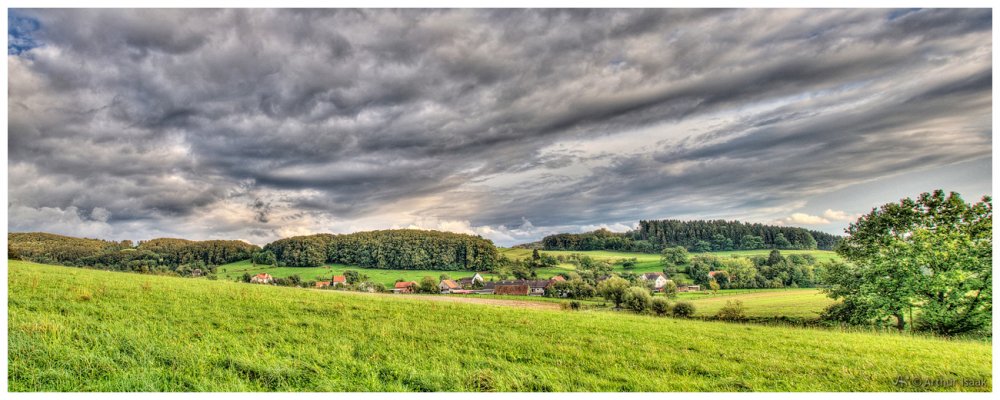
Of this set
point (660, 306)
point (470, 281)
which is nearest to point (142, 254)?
point (470, 281)

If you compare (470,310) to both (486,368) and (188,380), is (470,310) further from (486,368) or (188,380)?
(188,380)

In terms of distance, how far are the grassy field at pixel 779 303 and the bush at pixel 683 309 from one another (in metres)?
0.28

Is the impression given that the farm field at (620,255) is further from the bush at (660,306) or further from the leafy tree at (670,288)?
the bush at (660,306)

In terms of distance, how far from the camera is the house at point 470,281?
Answer: 2633 cm

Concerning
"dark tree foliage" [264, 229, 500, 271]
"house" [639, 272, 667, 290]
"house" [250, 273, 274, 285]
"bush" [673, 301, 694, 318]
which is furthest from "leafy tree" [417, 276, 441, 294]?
"house" [639, 272, 667, 290]

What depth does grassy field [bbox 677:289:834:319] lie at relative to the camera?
1622 cm

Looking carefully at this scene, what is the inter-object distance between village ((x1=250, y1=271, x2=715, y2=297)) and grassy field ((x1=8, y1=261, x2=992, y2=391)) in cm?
1388

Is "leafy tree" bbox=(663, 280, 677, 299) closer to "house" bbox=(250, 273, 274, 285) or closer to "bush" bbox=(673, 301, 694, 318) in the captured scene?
A: "bush" bbox=(673, 301, 694, 318)

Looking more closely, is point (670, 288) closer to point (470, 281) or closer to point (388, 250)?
point (470, 281)

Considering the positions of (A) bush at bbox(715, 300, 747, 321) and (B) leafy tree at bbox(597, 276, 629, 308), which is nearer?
(A) bush at bbox(715, 300, 747, 321)

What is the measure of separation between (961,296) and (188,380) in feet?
64.2

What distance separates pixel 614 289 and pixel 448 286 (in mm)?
10134
